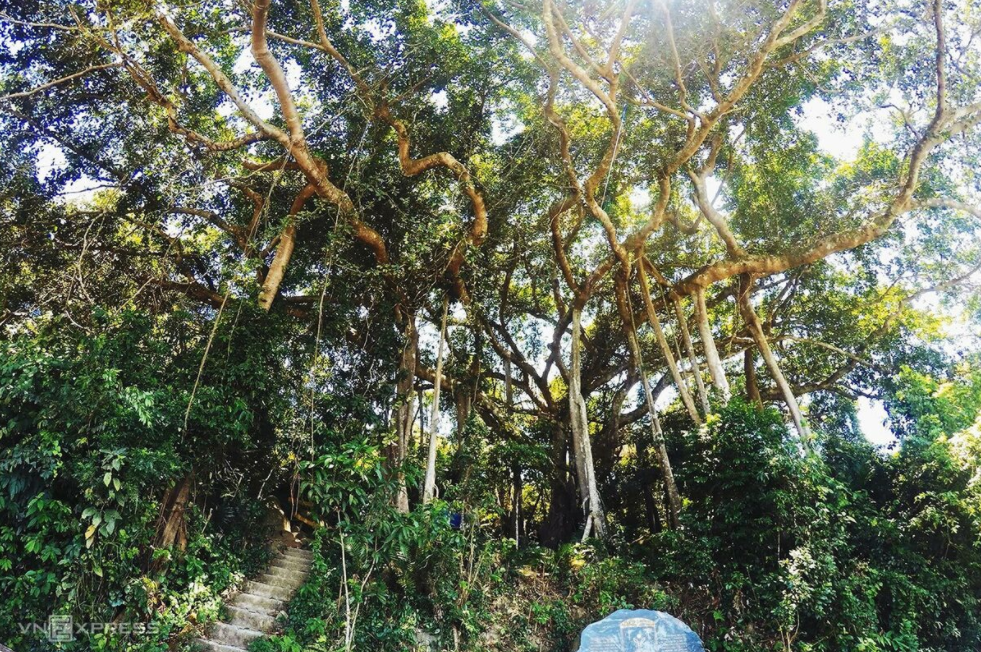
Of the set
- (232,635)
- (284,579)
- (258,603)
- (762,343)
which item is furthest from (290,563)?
(762,343)

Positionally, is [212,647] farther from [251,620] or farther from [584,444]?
[584,444]

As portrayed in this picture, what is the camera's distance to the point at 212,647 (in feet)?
16.5

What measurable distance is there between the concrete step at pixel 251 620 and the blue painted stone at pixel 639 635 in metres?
3.13

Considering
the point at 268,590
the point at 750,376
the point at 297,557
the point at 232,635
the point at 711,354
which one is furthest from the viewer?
the point at 750,376

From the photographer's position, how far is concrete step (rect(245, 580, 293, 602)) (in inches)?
235

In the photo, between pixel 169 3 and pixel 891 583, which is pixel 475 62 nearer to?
pixel 169 3

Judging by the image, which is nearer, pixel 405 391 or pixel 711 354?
pixel 405 391

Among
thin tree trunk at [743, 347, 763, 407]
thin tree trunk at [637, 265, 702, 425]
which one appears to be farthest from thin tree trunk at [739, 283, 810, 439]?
thin tree trunk at [637, 265, 702, 425]

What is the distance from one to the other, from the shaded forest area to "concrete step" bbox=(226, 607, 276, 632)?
315mm

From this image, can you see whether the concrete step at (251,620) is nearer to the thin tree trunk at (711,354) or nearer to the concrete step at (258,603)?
the concrete step at (258,603)

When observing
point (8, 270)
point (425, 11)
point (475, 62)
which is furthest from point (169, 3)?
point (8, 270)

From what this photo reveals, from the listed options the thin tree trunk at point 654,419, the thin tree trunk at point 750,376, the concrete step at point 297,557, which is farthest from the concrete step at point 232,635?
the thin tree trunk at point 750,376

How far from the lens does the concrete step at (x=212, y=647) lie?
4957 mm

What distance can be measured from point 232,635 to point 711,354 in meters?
6.21
